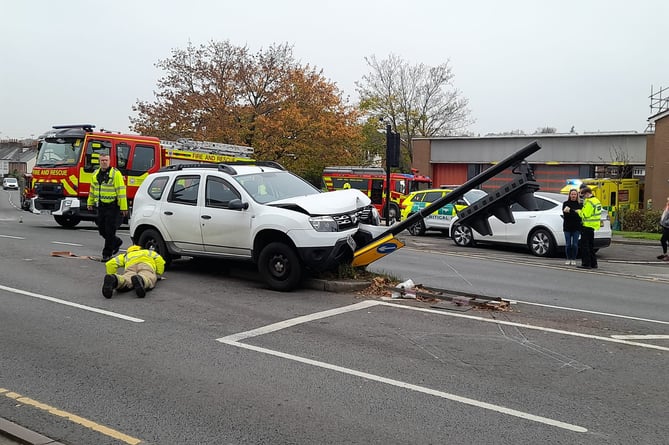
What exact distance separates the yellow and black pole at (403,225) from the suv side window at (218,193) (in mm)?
2092

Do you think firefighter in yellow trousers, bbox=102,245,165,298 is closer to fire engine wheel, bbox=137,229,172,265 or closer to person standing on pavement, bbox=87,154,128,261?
fire engine wheel, bbox=137,229,172,265

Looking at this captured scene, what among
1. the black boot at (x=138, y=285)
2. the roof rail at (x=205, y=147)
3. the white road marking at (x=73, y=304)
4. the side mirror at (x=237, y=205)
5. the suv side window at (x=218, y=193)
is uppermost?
the roof rail at (x=205, y=147)

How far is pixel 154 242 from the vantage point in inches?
410

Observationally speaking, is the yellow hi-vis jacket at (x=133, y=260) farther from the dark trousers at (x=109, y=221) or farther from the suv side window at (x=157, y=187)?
the dark trousers at (x=109, y=221)

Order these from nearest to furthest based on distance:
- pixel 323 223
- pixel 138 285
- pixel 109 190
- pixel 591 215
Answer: pixel 138 285, pixel 323 223, pixel 109 190, pixel 591 215

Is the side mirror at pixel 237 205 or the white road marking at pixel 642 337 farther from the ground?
the side mirror at pixel 237 205

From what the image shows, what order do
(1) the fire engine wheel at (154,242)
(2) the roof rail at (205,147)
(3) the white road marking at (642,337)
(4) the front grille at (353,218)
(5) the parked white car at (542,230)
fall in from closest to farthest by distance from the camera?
1. (3) the white road marking at (642,337)
2. (4) the front grille at (353,218)
3. (1) the fire engine wheel at (154,242)
4. (5) the parked white car at (542,230)
5. (2) the roof rail at (205,147)

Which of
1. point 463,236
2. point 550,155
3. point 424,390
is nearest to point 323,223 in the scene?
point 424,390

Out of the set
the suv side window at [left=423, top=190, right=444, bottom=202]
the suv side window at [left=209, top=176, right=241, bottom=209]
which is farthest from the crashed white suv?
the suv side window at [left=423, top=190, right=444, bottom=202]

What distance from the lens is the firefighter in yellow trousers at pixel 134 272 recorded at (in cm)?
820

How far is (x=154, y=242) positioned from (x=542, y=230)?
393 inches

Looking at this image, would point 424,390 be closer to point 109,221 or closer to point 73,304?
point 73,304

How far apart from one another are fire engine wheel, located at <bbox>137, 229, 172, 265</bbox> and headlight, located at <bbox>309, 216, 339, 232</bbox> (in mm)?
3056

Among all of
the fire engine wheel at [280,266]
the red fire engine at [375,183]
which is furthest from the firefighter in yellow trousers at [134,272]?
the red fire engine at [375,183]
